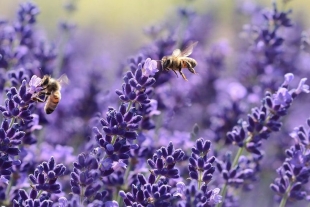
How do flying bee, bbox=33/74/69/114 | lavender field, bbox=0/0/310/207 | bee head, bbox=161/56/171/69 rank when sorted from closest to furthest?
lavender field, bbox=0/0/310/207
flying bee, bbox=33/74/69/114
bee head, bbox=161/56/171/69

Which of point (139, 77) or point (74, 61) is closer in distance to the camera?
point (139, 77)

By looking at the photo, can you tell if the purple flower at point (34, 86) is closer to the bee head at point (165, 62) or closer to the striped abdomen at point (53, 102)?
the striped abdomen at point (53, 102)

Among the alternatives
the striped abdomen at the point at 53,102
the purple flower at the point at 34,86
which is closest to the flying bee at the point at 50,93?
the striped abdomen at the point at 53,102

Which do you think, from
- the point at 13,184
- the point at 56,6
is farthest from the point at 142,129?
the point at 56,6

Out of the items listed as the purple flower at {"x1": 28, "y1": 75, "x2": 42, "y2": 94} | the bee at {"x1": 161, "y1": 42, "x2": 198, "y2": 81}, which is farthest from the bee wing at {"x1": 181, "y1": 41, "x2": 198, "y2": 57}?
the purple flower at {"x1": 28, "y1": 75, "x2": 42, "y2": 94}

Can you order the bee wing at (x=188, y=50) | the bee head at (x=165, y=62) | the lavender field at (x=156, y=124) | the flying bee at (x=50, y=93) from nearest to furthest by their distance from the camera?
1. the lavender field at (x=156, y=124)
2. the flying bee at (x=50, y=93)
3. the bee head at (x=165, y=62)
4. the bee wing at (x=188, y=50)

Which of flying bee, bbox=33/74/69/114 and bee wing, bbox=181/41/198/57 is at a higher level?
bee wing, bbox=181/41/198/57

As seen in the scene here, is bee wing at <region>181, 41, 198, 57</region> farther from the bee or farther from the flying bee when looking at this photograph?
the flying bee

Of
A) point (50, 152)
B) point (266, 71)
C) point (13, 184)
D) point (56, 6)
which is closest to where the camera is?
point (13, 184)

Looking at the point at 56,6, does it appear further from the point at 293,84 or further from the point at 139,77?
the point at 139,77
